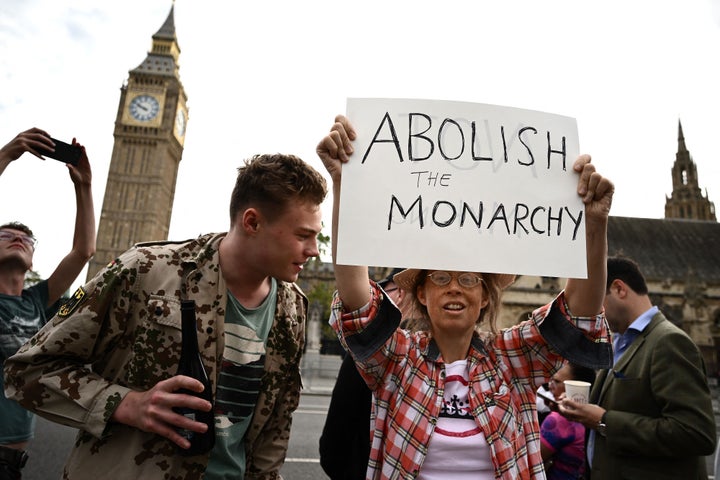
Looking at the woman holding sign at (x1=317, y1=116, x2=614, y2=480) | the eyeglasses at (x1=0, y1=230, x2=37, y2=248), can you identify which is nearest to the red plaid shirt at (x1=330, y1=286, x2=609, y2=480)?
the woman holding sign at (x1=317, y1=116, x2=614, y2=480)

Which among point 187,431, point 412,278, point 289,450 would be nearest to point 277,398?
point 187,431

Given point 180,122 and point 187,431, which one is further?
point 180,122

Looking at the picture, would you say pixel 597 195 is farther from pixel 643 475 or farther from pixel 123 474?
pixel 123 474

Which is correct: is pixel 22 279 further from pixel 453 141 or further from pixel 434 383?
pixel 453 141

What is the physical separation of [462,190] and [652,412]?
1954mm

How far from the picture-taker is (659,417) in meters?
2.63

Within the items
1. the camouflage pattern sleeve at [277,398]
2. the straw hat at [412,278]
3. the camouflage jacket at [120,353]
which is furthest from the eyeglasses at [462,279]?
the camouflage jacket at [120,353]

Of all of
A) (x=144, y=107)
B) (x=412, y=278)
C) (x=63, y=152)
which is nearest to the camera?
(x=412, y=278)

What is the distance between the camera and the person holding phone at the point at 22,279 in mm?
2441

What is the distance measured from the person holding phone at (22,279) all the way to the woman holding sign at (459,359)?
1644 millimetres

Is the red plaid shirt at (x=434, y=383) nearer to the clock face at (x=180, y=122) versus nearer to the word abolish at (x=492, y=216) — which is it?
the word abolish at (x=492, y=216)

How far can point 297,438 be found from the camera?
8.01m

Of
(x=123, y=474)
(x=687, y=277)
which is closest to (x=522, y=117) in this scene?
(x=123, y=474)

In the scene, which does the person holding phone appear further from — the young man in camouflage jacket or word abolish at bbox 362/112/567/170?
word abolish at bbox 362/112/567/170
